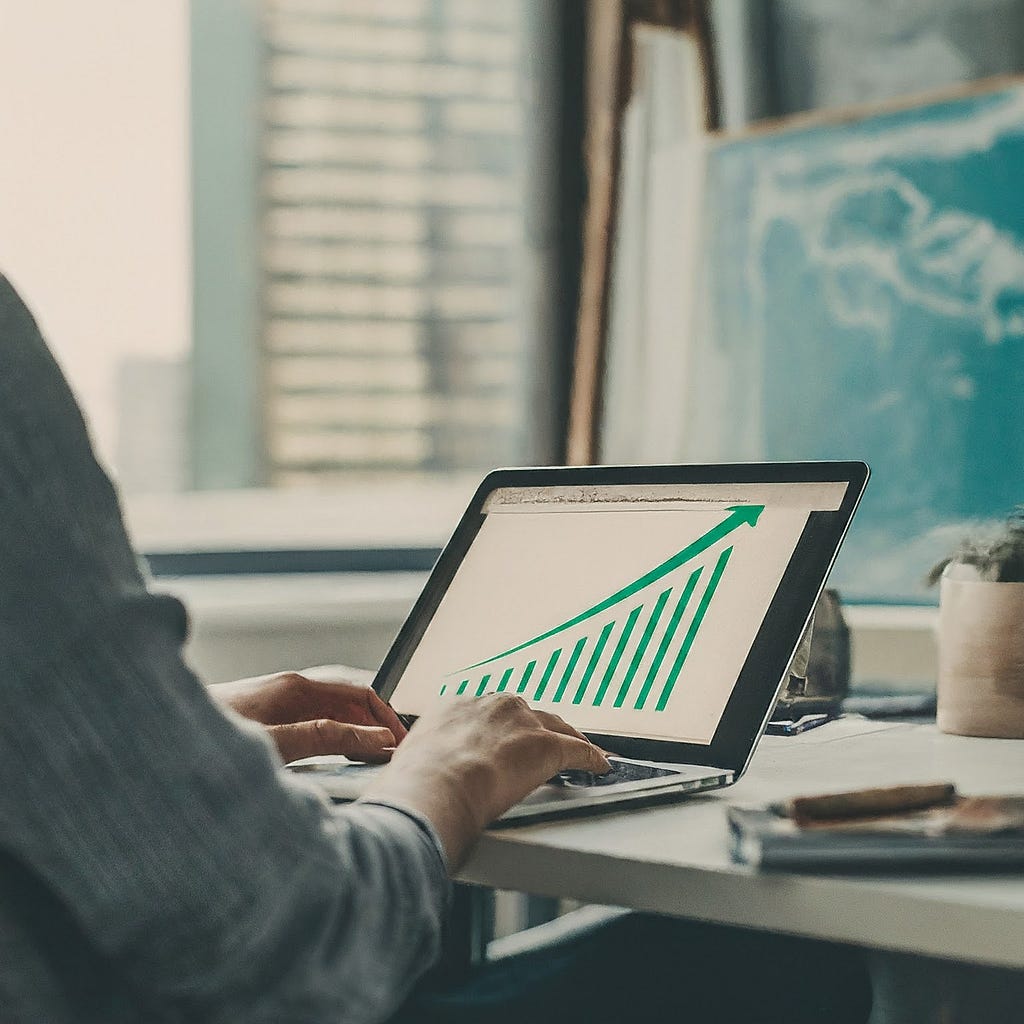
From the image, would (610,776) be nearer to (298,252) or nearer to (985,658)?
(985,658)

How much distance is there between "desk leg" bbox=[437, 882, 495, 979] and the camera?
49.6 inches

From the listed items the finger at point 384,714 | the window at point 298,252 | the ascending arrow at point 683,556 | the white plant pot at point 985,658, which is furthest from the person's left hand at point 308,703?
the window at point 298,252

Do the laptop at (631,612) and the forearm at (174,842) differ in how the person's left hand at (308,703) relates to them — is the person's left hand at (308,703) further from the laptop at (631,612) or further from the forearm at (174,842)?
the forearm at (174,842)

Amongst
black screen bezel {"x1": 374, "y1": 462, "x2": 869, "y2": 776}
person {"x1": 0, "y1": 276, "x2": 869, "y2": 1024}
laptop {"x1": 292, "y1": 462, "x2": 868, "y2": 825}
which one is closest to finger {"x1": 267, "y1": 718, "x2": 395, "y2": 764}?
laptop {"x1": 292, "y1": 462, "x2": 868, "y2": 825}

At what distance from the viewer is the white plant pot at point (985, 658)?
1.29 m

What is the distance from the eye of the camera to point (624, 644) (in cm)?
115

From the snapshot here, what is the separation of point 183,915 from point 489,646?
0.59 meters

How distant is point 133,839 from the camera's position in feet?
2.15

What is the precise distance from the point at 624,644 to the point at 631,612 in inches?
1.1

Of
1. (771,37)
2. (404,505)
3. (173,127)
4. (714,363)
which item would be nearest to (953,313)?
(714,363)

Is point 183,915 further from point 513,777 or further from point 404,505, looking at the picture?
point 404,505

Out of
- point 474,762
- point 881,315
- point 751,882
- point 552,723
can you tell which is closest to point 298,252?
point 881,315

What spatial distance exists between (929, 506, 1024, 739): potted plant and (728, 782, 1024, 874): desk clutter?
1.52 feet

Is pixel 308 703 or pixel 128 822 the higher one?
pixel 128 822
